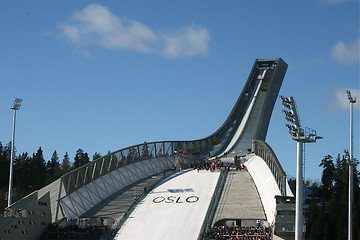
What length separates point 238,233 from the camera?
3700cm

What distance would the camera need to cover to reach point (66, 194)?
43250mm

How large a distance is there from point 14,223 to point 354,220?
1998 cm

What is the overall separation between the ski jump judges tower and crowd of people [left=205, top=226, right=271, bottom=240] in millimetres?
984

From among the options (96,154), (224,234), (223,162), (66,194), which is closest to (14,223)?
(66,194)

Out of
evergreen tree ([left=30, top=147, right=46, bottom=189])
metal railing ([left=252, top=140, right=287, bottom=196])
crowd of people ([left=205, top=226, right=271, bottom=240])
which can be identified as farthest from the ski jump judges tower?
evergreen tree ([left=30, top=147, right=46, bottom=189])

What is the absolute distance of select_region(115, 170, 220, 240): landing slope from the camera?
38.7 metres

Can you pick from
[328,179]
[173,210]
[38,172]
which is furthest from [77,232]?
[38,172]

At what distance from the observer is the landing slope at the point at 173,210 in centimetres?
3869

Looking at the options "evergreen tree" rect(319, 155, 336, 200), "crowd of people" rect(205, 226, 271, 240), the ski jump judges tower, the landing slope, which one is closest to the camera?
"crowd of people" rect(205, 226, 271, 240)

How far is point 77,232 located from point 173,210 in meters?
6.98

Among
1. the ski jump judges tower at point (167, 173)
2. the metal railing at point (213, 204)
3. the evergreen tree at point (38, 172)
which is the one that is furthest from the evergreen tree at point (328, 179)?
the evergreen tree at point (38, 172)

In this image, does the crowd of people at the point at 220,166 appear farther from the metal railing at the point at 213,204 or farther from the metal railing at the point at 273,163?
the metal railing at the point at 273,163

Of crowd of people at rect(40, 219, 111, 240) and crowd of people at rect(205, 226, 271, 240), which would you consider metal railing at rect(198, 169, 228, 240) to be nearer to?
crowd of people at rect(205, 226, 271, 240)

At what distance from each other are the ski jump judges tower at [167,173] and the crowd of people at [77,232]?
0.58 m
